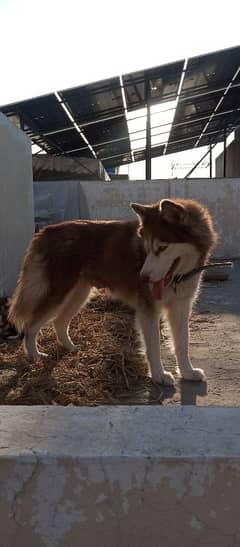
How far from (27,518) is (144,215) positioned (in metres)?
2.23

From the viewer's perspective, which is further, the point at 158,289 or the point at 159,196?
the point at 159,196

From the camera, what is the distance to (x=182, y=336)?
11.8 feet

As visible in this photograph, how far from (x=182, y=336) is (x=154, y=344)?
253 mm

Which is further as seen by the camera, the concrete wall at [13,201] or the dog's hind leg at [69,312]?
the concrete wall at [13,201]

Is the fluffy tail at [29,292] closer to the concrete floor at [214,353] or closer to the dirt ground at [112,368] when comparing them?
the dirt ground at [112,368]

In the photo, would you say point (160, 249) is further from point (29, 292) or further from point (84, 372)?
point (29, 292)

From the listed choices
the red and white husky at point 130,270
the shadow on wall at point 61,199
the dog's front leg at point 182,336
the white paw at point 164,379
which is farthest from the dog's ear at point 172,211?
the shadow on wall at point 61,199

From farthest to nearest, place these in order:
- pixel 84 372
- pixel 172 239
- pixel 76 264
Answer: pixel 76 264 → pixel 84 372 → pixel 172 239

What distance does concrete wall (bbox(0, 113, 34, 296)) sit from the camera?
6289mm

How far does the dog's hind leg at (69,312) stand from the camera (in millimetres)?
4242

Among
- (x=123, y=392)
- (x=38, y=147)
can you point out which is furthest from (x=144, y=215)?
(x=38, y=147)

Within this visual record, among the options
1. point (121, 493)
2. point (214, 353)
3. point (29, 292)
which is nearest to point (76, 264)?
point (29, 292)

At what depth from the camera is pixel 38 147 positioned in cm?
1769

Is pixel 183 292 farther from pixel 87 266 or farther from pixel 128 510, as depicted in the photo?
pixel 128 510
